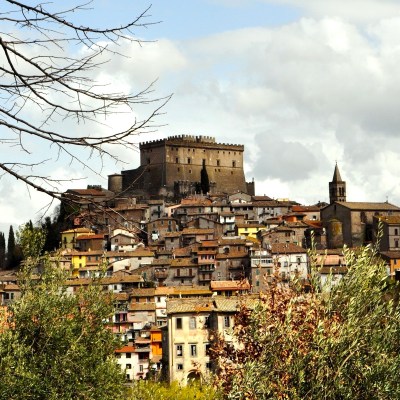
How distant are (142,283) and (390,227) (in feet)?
82.9

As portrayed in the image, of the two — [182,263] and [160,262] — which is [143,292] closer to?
[160,262]


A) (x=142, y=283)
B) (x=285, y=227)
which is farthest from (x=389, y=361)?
(x=285, y=227)

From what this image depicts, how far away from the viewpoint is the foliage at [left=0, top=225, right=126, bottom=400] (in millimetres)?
15586

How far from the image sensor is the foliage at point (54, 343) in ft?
51.1

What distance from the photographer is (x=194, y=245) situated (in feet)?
252

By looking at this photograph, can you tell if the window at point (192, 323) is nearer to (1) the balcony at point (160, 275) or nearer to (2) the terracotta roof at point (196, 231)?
(1) the balcony at point (160, 275)

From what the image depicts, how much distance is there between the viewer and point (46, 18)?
4.63m

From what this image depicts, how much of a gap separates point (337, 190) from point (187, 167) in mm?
Result: 17357

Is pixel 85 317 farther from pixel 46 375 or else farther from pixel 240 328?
pixel 240 328

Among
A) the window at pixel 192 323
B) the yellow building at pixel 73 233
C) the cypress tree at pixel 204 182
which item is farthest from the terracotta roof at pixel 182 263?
the cypress tree at pixel 204 182

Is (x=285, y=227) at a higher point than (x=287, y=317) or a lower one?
higher

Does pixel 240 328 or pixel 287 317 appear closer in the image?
pixel 287 317

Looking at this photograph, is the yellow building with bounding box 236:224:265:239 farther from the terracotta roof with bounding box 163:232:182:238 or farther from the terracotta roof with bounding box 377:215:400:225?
the terracotta roof with bounding box 377:215:400:225

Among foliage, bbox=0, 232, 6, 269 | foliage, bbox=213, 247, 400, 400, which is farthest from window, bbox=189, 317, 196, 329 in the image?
foliage, bbox=0, 232, 6, 269
